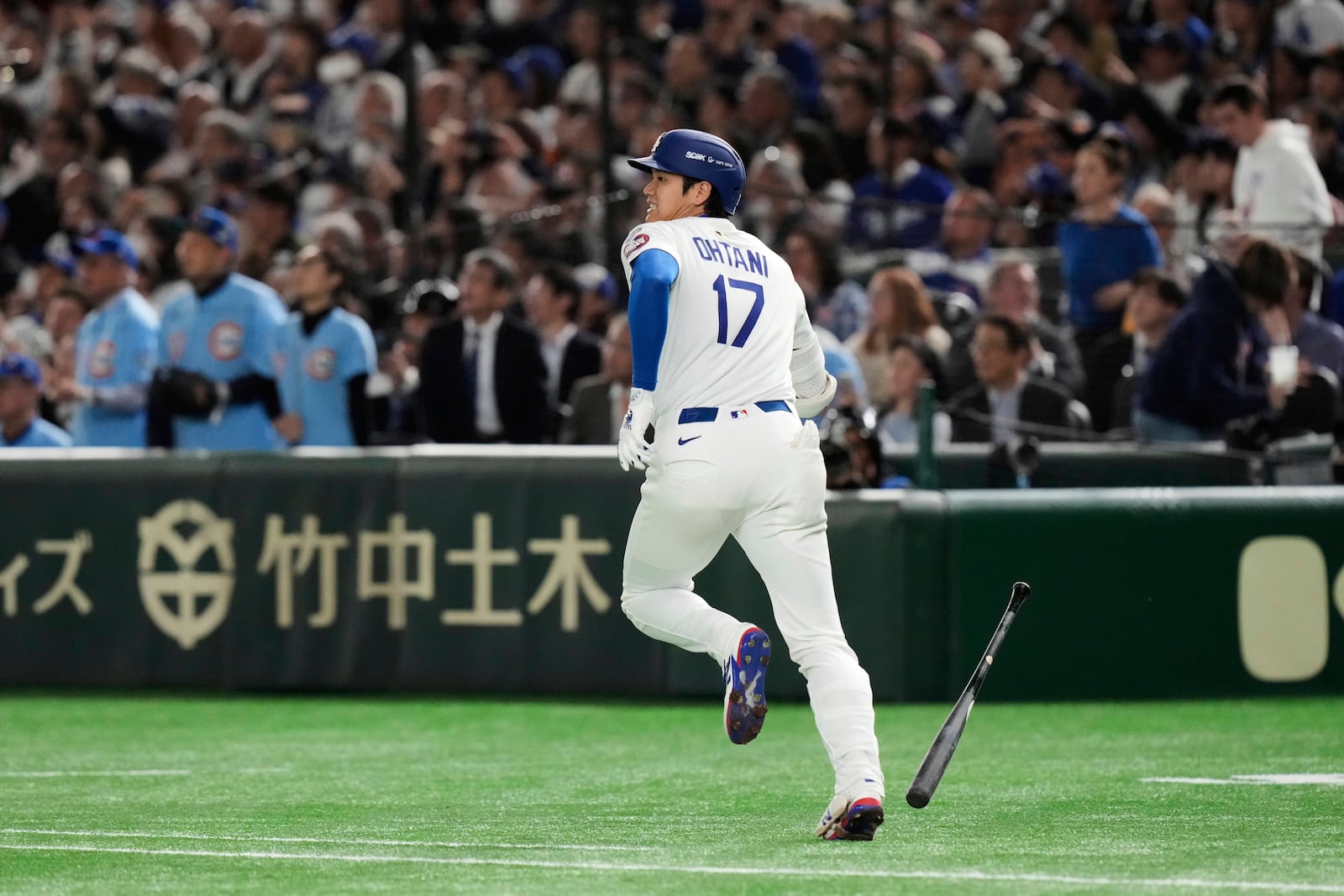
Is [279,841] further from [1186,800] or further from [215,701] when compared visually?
[215,701]

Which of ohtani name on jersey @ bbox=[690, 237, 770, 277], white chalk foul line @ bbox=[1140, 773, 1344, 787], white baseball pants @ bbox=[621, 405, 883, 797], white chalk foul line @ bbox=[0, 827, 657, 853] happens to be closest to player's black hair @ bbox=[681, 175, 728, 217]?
ohtani name on jersey @ bbox=[690, 237, 770, 277]

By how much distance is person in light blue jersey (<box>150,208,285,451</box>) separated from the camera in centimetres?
1171

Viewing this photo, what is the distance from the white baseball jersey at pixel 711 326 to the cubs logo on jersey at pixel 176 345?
5.86 meters

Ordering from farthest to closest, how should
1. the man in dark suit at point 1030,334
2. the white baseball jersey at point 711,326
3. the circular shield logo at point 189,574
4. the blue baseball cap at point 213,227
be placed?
the man in dark suit at point 1030,334, the blue baseball cap at point 213,227, the circular shield logo at point 189,574, the white baseball jersey at point 711,326

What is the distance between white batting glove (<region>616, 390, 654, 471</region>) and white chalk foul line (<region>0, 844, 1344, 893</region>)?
3.62 feet

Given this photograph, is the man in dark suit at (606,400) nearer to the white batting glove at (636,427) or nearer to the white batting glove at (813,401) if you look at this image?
the white batting glove at (813,401)

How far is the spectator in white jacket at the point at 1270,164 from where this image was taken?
12.3 metres

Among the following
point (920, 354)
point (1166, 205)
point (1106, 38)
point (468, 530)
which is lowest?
point (468, 530)

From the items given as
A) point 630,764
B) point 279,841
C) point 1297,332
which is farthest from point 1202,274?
point 279,841

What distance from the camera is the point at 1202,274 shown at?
36.9ft

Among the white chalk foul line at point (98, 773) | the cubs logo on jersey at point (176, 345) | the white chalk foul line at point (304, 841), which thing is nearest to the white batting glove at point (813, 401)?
the white chalk foul line at point (304, 841)

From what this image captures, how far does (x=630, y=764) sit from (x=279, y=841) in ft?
7.39

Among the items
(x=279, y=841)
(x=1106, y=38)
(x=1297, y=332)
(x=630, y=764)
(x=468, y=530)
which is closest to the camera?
(x=279, y=841)

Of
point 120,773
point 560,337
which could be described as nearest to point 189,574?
point 560,337
